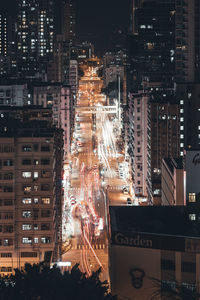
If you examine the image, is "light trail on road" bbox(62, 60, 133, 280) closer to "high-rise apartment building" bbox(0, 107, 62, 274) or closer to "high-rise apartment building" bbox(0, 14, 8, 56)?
"high-rise apartment building" bbox(0, 107, 62, 274)

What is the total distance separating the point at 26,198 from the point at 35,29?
61588mm

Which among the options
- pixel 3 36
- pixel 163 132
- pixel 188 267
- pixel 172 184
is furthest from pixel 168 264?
pixel 3 36

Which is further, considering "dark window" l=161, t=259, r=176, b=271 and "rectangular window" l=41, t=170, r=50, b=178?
"rectangular window" l=41, t=170, r=50, b=178

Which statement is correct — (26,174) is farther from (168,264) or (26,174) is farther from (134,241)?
(168,264)

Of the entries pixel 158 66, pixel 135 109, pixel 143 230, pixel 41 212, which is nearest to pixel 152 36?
pixel 158 66

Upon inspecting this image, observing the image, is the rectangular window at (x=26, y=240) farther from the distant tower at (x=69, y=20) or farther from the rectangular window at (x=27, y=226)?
the distant tower at (x=69, y=20)

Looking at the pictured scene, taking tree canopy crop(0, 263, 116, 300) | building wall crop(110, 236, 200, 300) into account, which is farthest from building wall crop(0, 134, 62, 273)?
tree canopy crop(0, 263, 116, 300)

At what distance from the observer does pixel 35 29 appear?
84125 millimetres

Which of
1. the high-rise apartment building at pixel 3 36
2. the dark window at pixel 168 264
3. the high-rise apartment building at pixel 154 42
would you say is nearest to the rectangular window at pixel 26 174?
the dark window at pixel 168 264

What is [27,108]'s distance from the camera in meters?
34.2

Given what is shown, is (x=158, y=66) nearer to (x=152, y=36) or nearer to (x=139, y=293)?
(x=152, y=36)

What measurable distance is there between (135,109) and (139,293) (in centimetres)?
2429

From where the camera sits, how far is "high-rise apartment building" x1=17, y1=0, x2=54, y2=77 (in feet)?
270

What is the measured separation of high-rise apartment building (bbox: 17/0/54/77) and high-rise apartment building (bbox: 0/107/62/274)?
186 ft
